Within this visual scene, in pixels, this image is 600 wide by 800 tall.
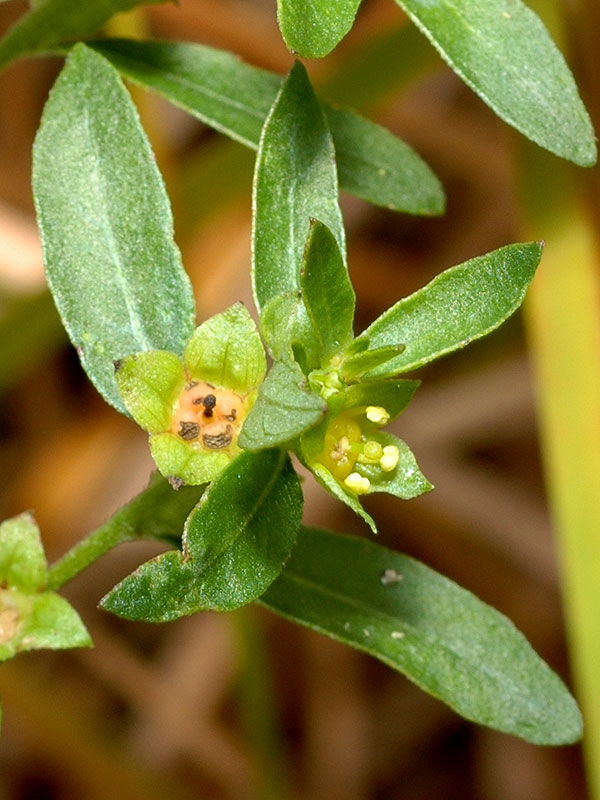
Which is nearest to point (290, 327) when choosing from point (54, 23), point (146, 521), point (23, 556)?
point (146, 521)

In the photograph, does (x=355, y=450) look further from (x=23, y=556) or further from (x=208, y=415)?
(x=23, y=556)

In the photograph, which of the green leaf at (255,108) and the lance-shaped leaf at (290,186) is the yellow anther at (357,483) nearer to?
the lance-shaped leaf at (290,186)

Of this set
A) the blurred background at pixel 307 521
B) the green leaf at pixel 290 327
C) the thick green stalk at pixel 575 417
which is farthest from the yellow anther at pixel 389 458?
the blurred background at pixel 307 521

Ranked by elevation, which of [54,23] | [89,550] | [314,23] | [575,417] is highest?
[314,23]

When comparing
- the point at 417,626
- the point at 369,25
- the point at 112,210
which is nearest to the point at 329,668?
the point at 369,25

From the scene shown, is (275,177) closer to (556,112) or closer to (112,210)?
(112,210)

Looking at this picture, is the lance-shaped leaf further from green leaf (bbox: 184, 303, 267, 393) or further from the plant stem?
the plant stem
